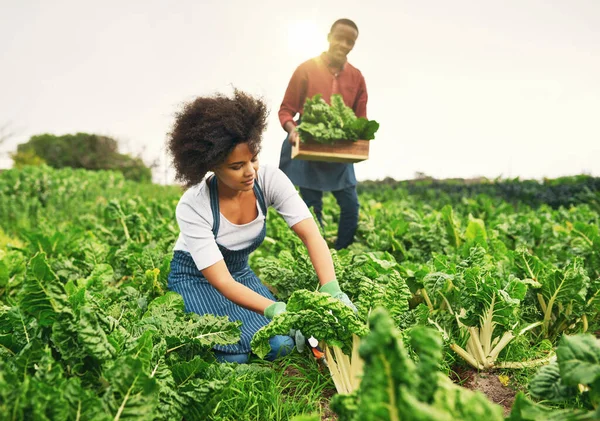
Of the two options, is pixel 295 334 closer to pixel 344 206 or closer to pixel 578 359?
pixel 578 359

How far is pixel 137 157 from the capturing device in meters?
31.5

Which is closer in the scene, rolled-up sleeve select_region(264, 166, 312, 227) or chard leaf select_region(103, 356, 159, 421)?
chard leaf select_region(103, 356, 159, 421)

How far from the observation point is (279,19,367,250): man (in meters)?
4.14

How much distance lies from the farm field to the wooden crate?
2.66 ft

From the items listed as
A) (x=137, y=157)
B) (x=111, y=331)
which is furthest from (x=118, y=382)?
(x=137, y=157)

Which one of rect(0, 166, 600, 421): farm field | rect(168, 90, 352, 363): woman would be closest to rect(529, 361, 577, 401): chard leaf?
rect(0, 166, 600, 421): farm field

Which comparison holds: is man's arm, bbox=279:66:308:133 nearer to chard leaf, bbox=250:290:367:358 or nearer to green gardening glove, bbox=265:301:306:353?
green gardening glove, bbox=265:301:306:353

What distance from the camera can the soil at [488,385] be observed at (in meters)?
1.90

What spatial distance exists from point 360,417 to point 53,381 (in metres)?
0.87

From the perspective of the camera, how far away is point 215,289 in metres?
2.53

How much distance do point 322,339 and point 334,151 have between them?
2399mm

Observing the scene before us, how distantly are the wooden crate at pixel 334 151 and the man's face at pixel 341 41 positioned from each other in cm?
82

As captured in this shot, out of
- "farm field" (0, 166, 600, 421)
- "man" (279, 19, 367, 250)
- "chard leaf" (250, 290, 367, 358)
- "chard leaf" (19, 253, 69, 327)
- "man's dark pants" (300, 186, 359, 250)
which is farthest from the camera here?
"man's dark pants" (300, 186, 359, 250)

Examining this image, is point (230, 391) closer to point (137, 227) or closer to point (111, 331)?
point (111, 331)
